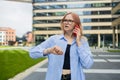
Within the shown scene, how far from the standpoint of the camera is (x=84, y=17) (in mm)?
112375

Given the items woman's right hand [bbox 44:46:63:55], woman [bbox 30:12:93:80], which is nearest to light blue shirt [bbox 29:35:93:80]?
woman [bbox 30:12:93:80]

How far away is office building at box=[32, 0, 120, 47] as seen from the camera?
10975 centimetres

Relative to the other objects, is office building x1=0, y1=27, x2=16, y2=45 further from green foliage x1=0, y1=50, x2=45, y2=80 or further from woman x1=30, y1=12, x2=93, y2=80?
woman x1=30, y1=12, x2=93, y2=80

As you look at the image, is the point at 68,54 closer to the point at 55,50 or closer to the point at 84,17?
the point at 55,50

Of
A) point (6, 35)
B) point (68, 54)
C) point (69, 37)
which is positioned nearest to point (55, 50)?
point (68, 54)

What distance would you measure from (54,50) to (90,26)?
354ft

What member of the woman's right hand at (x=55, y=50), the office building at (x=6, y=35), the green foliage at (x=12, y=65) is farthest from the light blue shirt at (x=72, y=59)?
the office building at (x=6, y=35)

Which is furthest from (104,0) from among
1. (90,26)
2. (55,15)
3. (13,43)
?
(13,43)

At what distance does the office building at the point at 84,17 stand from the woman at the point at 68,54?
334ft

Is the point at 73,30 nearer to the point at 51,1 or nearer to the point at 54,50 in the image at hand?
the point at 54,50

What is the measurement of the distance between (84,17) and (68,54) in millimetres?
108918

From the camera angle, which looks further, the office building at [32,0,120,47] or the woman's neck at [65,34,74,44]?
the office building at [32,0,120,47]

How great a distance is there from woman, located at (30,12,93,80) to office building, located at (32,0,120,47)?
102 meters

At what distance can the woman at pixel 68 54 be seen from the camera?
3895 millimetres
